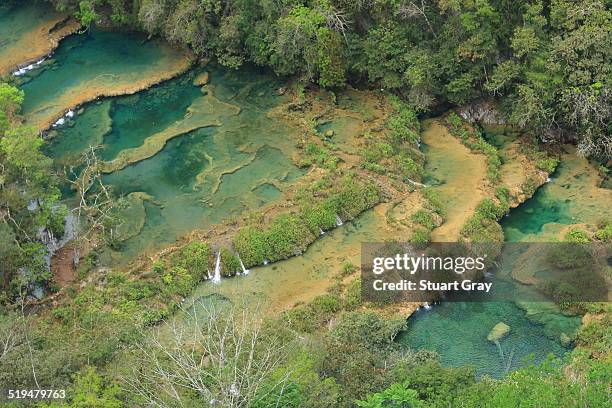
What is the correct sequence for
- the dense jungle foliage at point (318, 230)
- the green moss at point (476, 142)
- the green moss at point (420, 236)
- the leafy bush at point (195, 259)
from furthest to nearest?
the green moss at point (476, 142) → the green moss at point (420, 236) → the leafy bush at point (195, 259) → the dense jungle foliage at point (318, 230)

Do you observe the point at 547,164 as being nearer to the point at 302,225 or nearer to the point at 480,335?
the point at 480,335

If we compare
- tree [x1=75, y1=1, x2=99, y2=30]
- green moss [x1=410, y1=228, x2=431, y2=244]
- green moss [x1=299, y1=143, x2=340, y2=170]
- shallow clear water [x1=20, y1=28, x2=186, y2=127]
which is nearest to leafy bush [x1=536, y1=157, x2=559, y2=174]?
green moss [x1=410, y1=228, x2=431, y2=244]

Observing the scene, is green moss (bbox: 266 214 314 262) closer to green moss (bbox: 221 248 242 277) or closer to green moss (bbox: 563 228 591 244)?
green moss (bbox: 221 248 242 277)

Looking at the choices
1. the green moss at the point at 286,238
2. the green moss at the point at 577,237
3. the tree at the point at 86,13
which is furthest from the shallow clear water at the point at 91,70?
the green moss at the point at 577,237

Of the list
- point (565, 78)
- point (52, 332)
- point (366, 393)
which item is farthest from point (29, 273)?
point (565, 78)

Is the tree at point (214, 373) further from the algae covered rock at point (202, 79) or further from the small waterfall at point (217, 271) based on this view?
the algae covered rock at point (202, 79)

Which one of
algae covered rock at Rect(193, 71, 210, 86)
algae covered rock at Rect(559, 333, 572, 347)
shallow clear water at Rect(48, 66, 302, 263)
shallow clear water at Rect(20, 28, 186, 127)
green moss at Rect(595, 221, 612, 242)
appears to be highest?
shallow clear water at Rect(20, 28, 186, 127)

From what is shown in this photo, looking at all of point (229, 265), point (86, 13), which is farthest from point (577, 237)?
point (86, 13)
